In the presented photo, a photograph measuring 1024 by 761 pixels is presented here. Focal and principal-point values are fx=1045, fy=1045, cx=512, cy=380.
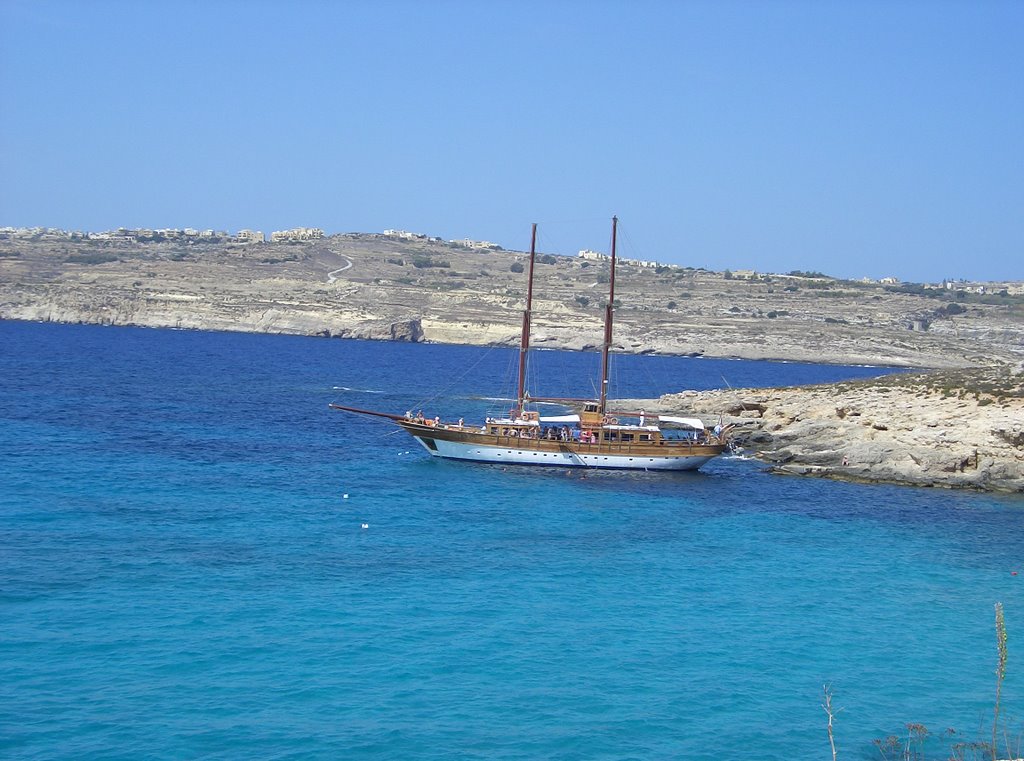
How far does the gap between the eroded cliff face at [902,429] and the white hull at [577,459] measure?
153 inches

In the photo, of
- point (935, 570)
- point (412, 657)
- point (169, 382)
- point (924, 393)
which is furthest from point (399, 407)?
point (412, 657)

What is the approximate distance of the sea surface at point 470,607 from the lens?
1606cm

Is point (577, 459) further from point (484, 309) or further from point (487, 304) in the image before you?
point (487, 304)

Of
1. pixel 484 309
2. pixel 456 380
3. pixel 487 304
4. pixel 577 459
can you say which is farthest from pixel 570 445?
pixel 487 304

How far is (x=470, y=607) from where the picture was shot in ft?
70.9

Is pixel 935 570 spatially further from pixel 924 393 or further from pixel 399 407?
pixel 399 407

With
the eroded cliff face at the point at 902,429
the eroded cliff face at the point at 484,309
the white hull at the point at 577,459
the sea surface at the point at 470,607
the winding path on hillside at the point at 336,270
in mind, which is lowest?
the sea surface at the point at 470,607

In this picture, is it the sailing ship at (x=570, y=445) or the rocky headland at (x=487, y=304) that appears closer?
the sailing ship at (x=570, y=445)

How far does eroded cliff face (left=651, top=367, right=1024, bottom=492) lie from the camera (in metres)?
39.7

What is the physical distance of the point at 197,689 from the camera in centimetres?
1680

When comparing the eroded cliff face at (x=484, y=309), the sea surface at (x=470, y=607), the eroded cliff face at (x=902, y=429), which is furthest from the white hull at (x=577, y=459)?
the eroded cliff face at (x=484, y=309)

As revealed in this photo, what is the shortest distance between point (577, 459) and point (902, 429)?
1389 centimetres

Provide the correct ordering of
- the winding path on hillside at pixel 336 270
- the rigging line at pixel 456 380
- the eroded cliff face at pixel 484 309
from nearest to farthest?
the rigging line at pixel 456 380
the eroded cliff face at pixel 484 309
the winding path on hillside at pixel 336 270

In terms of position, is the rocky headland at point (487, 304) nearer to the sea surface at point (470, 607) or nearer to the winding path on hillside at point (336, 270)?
the winding path on hillside at point (336, 270)
